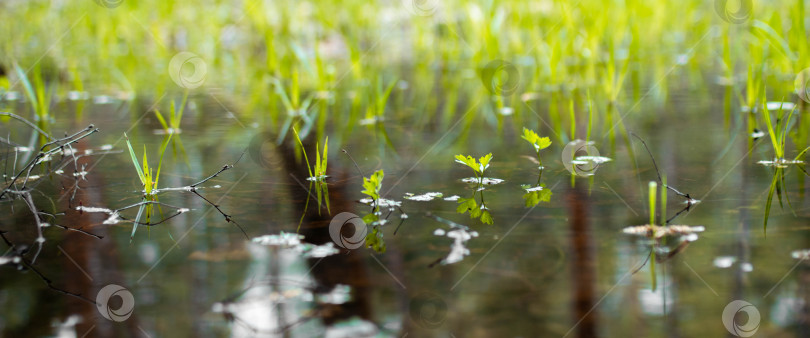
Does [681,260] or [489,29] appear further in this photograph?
[489,29]

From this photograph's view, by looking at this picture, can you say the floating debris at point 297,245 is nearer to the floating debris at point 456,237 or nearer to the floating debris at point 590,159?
the floating debris at point 456,237

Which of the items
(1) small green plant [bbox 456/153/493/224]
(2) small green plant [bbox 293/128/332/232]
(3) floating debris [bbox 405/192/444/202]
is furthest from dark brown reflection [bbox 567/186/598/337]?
(2) small green plant [bbox 293/128/332/232]

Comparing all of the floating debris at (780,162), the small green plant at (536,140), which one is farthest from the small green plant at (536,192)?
the floating debris at (780,162)

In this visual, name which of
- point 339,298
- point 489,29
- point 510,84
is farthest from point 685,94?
point 339,298

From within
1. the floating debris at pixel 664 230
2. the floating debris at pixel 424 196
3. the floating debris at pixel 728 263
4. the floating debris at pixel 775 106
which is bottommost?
the floating debris at pixel 775 106

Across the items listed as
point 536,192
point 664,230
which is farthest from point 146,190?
point 664,230

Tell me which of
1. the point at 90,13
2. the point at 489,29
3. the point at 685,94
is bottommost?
the point at 685,94

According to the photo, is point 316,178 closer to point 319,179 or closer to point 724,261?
point 319,179

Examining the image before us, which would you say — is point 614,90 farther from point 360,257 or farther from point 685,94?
point 360,257

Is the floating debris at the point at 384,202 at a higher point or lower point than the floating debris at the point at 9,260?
lower
